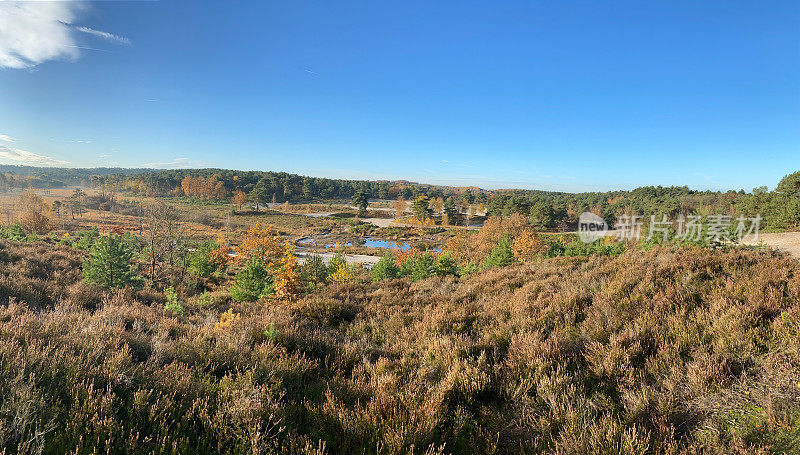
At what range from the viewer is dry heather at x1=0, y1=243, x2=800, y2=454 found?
7.48 feet

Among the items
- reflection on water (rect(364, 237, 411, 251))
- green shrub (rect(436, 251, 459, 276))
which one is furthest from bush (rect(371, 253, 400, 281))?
reflection on water (rect(364, 237, 411, 251))

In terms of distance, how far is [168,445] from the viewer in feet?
7.00

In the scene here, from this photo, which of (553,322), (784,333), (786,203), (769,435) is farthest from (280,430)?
(786,203)

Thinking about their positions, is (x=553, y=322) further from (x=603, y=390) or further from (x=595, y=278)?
(x=595, y=278)

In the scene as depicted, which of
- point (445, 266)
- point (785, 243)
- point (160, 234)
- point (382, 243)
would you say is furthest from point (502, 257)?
point (382, 243)

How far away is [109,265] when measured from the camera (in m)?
11.1

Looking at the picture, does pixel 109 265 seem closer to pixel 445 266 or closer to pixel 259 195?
pixel 445 266

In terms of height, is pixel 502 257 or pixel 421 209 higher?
pixel 421 209

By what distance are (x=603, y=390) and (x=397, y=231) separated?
228 ft

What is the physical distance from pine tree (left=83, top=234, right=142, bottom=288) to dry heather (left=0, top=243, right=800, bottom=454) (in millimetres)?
7261

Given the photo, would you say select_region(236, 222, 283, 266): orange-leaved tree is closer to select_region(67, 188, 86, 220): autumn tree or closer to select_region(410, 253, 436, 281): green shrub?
select_region(410, 253, 436, 281): green shrub

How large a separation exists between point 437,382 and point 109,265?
13654 millimetres

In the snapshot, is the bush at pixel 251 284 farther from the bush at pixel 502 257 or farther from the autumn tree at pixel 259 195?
the autumn tree at pixel 259 195

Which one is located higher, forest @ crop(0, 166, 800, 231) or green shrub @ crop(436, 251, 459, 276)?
forest @ crop(0, 166, 800, 231)
